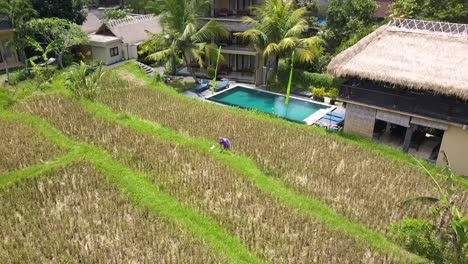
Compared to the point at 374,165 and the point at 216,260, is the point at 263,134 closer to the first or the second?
the point at 374,165

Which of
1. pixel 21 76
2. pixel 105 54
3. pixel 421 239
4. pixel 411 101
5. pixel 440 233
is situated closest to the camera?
pixel 440 233

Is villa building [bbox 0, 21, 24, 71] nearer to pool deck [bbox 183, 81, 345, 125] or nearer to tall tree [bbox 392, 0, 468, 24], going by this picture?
pool deck [bbox 183, 81, 345, 125]

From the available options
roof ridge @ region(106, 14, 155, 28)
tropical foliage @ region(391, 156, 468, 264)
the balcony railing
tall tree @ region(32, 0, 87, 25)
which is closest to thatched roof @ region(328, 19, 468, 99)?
the balcony railing

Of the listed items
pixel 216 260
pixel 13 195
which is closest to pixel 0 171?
pixel 13 195

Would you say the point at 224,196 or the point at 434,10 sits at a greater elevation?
the point at 434,10

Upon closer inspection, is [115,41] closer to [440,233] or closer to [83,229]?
[83,229]

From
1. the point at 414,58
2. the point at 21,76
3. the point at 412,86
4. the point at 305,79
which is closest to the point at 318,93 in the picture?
the point at 305,79

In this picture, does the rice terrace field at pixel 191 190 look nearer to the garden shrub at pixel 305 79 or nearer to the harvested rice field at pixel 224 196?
the harvested rice field at pixel 224 196
